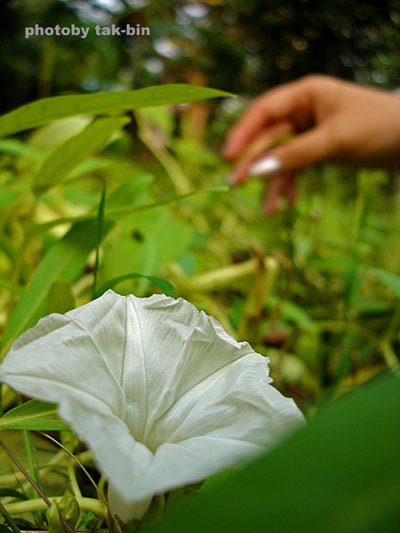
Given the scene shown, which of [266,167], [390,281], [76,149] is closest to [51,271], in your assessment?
[76,149]

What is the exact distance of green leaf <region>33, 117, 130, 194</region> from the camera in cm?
41

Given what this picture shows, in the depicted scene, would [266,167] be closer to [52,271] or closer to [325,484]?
[52,271]

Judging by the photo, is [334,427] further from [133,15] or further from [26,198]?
[133,15]

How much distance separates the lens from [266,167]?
117 cm

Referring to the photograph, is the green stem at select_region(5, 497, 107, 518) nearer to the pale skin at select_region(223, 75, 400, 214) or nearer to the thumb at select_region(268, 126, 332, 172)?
the pale skin at select_region(223, 75, 400, 214)

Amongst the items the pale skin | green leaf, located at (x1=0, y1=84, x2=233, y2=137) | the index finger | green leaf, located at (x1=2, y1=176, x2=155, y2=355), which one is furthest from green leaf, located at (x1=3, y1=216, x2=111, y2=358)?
the index finger

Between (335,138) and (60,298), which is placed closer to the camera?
(60,298)

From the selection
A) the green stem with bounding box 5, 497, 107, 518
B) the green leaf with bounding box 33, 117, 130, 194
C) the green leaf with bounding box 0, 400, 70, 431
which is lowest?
the green stem with bounding box 5, 497, 107, 518

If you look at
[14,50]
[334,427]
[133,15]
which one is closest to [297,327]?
[334,427]

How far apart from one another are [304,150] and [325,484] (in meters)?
1.11

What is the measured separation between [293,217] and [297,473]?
811 millimetres

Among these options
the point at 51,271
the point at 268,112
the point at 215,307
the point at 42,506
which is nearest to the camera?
the point at 42,506

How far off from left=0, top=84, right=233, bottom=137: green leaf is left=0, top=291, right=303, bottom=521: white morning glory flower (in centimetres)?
17

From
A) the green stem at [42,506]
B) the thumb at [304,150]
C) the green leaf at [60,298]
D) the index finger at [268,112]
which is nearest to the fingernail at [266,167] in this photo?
the thumb at [304,150]
